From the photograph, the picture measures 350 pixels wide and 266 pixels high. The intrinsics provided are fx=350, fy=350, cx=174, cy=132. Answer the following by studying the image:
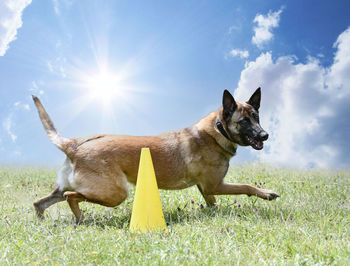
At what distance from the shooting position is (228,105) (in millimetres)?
5137

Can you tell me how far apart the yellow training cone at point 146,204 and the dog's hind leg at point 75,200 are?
0.91 m

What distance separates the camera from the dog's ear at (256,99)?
5.47 meters

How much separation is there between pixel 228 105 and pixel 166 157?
1.21 meters

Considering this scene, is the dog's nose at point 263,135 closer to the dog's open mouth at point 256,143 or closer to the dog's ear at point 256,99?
the dog's open mouth at point 256,143

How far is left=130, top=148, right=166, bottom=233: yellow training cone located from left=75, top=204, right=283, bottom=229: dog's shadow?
0.26 meters

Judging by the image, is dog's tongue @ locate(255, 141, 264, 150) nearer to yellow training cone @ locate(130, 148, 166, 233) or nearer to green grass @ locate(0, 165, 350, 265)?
green grass @ locate(0, 165, 350, 265)

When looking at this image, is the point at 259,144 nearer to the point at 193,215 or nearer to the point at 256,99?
the point at 256,99

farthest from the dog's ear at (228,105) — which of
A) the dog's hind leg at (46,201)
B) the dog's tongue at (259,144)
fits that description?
the dog's hind leg at (46,201)

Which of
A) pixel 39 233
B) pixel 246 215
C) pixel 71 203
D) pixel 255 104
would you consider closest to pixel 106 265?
pixel 39 233

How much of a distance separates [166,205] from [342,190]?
3313mm

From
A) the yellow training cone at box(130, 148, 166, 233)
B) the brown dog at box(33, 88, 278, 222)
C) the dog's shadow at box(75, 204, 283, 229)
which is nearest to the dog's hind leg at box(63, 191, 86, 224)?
the brown dog at box(33, 88, 278, 222)

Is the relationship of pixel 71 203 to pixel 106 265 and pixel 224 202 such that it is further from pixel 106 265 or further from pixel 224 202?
pixel 224 202

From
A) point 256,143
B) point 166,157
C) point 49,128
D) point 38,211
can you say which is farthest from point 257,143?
point 38,211

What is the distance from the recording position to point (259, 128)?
16.9 feet
